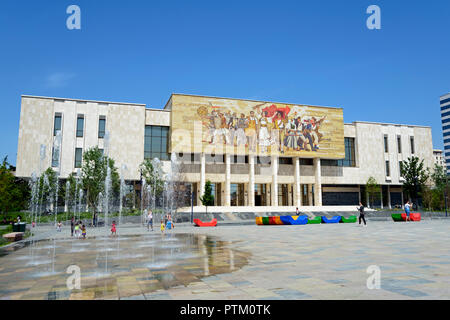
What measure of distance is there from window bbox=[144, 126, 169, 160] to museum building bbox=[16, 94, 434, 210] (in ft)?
0.57

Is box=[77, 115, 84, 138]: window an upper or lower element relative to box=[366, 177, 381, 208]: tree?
upper

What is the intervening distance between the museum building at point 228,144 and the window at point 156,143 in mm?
173

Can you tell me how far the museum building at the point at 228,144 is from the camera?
167 feet

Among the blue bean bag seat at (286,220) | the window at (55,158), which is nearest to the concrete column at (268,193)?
the blue bean bag seat at (286,220)

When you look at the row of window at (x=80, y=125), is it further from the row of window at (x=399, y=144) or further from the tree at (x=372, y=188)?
the row of window at (x=399, y=144)

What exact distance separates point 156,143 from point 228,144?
41.6 ft

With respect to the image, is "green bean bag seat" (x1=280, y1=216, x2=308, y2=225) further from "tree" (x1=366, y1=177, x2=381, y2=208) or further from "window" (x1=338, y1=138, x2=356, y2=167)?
"window" (x1=338, y1=138, x2=356, y2=167)

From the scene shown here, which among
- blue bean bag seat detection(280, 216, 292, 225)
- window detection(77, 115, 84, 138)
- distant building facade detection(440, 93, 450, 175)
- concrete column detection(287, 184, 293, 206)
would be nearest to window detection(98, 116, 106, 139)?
window detection(77, 115, 84, 138)

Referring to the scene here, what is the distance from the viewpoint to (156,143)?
55219 millimetres

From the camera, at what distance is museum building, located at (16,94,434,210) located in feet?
167
